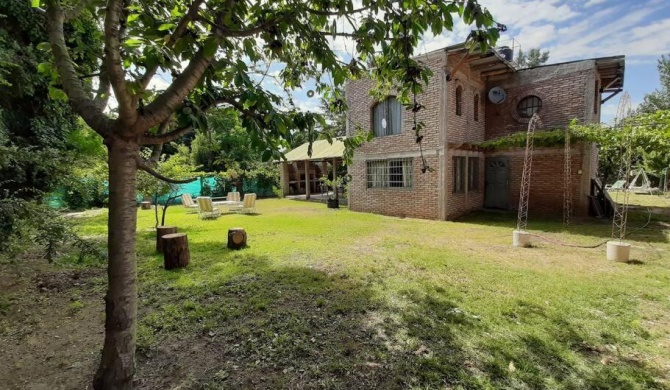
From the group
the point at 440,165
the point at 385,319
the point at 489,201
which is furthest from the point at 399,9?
the point at 489,201

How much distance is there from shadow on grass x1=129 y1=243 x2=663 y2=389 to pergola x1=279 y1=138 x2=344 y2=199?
10602 mm

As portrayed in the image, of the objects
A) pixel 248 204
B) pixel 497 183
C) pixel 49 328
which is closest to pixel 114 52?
pixel 49 328

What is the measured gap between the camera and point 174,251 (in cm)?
596

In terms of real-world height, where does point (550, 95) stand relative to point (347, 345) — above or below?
above

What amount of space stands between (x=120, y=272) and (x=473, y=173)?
13.0 meters

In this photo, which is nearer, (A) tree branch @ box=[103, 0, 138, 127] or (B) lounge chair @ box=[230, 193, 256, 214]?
(A) tree branch @ box=[103, 0, 138, 127]

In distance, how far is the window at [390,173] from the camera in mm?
12164

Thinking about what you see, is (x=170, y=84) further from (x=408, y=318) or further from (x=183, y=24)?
(x=408, y=318)

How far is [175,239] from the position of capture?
594cm

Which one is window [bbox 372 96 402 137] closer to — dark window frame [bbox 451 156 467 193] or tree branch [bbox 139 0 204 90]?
dark window frame [bbox 451 156 467 193]

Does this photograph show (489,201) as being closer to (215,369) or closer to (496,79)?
(496,79)

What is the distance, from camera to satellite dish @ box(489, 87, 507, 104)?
12719mm

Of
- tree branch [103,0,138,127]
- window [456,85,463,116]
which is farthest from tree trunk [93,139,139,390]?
window [456,85,463,116]

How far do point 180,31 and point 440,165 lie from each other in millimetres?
10160
